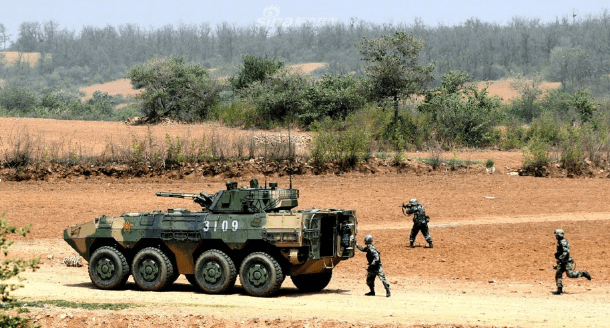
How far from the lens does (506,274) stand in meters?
19.7

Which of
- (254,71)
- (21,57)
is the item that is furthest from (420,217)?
(21,57)

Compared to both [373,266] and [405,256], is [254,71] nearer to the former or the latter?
[405,256]

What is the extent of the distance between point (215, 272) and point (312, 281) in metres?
2.23

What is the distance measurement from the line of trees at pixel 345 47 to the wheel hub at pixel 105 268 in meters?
84.9

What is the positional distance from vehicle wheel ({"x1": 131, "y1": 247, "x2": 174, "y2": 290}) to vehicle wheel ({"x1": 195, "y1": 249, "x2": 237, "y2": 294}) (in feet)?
2.08

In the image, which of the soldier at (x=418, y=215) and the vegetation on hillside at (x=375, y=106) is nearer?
the soldier at (x=418, y=215)

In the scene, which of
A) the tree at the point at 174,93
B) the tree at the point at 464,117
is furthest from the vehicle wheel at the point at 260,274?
the tree at the point at 174,93

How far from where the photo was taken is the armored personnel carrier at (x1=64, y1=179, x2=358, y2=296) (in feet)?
53.3

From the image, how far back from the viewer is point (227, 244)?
1659 cm

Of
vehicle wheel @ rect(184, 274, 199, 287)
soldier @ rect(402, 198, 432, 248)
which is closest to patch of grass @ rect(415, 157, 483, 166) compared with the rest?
soldier @ rect(402, 198, 432, 248)

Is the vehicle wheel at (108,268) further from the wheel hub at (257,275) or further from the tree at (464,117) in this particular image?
the tree at (464,117)

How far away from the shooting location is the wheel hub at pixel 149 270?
1712 centimetres

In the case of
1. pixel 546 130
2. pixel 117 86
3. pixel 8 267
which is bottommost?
pixel 8 267

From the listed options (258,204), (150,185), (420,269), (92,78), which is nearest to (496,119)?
(150,185)
